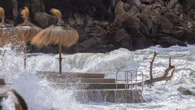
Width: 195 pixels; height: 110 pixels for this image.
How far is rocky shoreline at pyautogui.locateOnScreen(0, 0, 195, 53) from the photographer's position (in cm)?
2884

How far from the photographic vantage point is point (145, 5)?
30406mm

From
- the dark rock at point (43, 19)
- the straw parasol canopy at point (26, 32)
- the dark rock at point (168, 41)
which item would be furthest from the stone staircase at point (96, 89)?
the dark rock at point (168, 41)

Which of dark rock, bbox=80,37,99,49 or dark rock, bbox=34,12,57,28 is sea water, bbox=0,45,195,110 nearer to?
dark rock, bbox=80,37,99,49

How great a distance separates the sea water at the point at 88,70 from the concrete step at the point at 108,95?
8.9 inches

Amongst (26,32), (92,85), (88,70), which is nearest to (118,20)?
(88,70)

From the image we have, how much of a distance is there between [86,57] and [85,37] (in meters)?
13.4

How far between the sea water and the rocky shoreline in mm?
8704

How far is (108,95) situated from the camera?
28.6 ft

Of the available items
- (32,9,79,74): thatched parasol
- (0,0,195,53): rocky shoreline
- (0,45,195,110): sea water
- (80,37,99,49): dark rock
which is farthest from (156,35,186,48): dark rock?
(32,9,79,74): thatched parasol

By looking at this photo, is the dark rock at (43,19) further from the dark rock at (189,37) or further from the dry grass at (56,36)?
the dry grass at (56,36)

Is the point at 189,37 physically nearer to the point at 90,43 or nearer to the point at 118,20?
the point at 118,20

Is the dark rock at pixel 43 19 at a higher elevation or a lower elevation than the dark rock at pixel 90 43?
higher

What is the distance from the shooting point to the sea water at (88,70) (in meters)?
4.62

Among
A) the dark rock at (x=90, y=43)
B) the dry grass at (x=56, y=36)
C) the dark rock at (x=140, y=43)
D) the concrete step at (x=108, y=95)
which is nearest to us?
the concrete step at (x=108, y=95)
